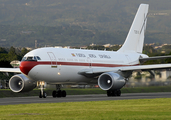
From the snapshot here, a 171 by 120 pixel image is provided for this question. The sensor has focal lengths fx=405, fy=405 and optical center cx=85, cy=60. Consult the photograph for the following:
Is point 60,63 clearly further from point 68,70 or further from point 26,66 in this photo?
point 26,66

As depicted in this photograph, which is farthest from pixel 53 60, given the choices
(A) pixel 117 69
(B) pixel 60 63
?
(A) pixel 117 69

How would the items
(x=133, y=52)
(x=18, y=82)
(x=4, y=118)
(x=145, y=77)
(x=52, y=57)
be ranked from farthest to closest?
(x=133, y=52) < (x=145, y=77) < (x=18, y=82) < (x=52, y=57) < (x=4, y=118)

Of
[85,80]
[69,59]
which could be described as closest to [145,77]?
[85,80]

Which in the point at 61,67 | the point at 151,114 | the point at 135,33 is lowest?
the point at 151,114

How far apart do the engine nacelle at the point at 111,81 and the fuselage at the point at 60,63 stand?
2.40m

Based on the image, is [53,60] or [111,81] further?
[111,81]

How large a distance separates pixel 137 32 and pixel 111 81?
15308 mm

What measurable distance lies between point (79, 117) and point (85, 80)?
2234 cm

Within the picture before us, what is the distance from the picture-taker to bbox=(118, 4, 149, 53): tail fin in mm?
47688

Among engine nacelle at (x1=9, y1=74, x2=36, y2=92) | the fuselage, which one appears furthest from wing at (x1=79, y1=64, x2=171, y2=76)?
engine nacelle at (x1=9, y1=74, x2=36, y2=92)

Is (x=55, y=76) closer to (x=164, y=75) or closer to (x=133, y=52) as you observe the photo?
(x=164, y=75)

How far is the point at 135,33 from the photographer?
159ft

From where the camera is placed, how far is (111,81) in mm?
34781

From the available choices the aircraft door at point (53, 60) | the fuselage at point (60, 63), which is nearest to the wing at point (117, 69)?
the fuselage at point (60, 63)
